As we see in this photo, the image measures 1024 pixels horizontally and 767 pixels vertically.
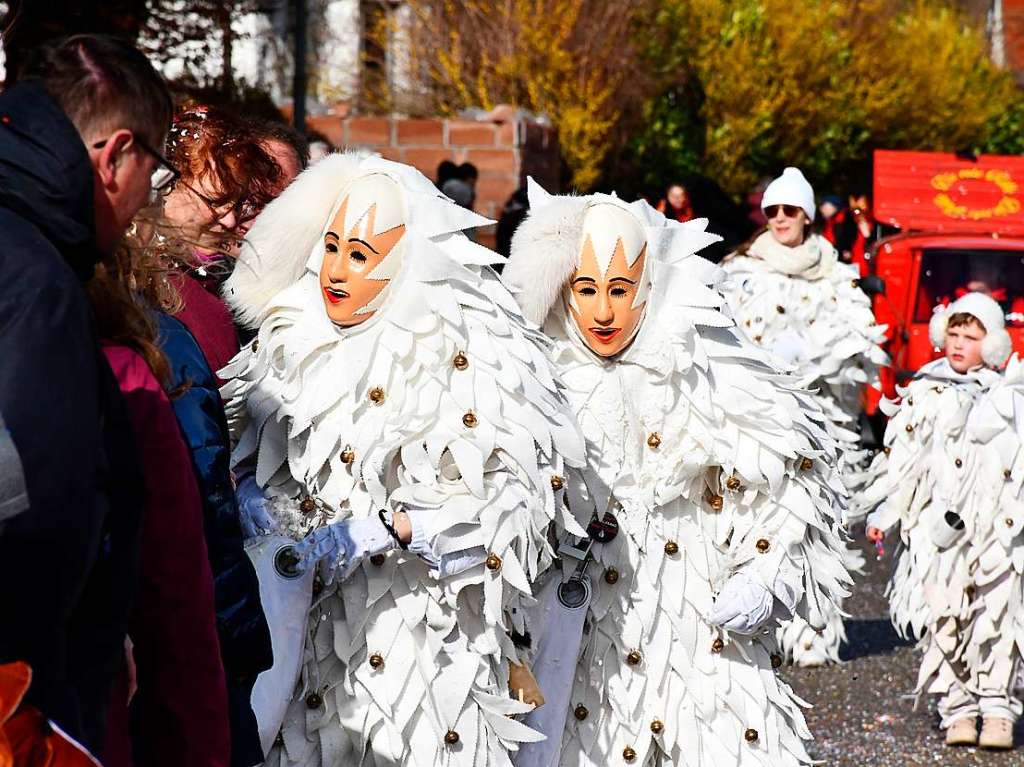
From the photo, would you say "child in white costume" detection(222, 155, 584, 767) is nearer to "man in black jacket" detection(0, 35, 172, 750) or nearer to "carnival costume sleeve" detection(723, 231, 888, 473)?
"man in black jacket" detection(0, 35, 172, 750)

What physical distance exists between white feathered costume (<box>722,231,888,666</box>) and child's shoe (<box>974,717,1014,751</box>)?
73.5 inches

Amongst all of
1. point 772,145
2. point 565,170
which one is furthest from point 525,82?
point 772,145

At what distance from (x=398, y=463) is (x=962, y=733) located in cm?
329

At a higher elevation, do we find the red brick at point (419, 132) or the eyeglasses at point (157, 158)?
the eyeglasses at point (157, 158)

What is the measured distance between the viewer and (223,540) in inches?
115

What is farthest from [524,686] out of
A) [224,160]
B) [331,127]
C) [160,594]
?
[331,127]

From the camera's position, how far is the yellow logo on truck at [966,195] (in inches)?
555

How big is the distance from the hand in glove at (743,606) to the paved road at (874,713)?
2056 mm

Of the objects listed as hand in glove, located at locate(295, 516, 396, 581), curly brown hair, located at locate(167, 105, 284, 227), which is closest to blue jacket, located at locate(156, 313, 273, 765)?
hand in glove, located at locate(295, 516, 396, 581)

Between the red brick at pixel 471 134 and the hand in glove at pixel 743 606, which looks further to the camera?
the red brick at pixel 471 134

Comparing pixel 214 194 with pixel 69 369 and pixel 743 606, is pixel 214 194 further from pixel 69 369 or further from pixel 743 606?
pixel 69 369

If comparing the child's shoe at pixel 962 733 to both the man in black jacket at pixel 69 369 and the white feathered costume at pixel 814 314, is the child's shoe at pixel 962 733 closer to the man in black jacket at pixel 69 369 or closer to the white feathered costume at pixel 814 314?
the white feathered costume at pixel 814 314

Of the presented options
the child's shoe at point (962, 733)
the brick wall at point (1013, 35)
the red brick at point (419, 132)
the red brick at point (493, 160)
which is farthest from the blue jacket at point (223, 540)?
the brick wall at point (1013, 35)

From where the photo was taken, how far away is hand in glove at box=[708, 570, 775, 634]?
426 cm
